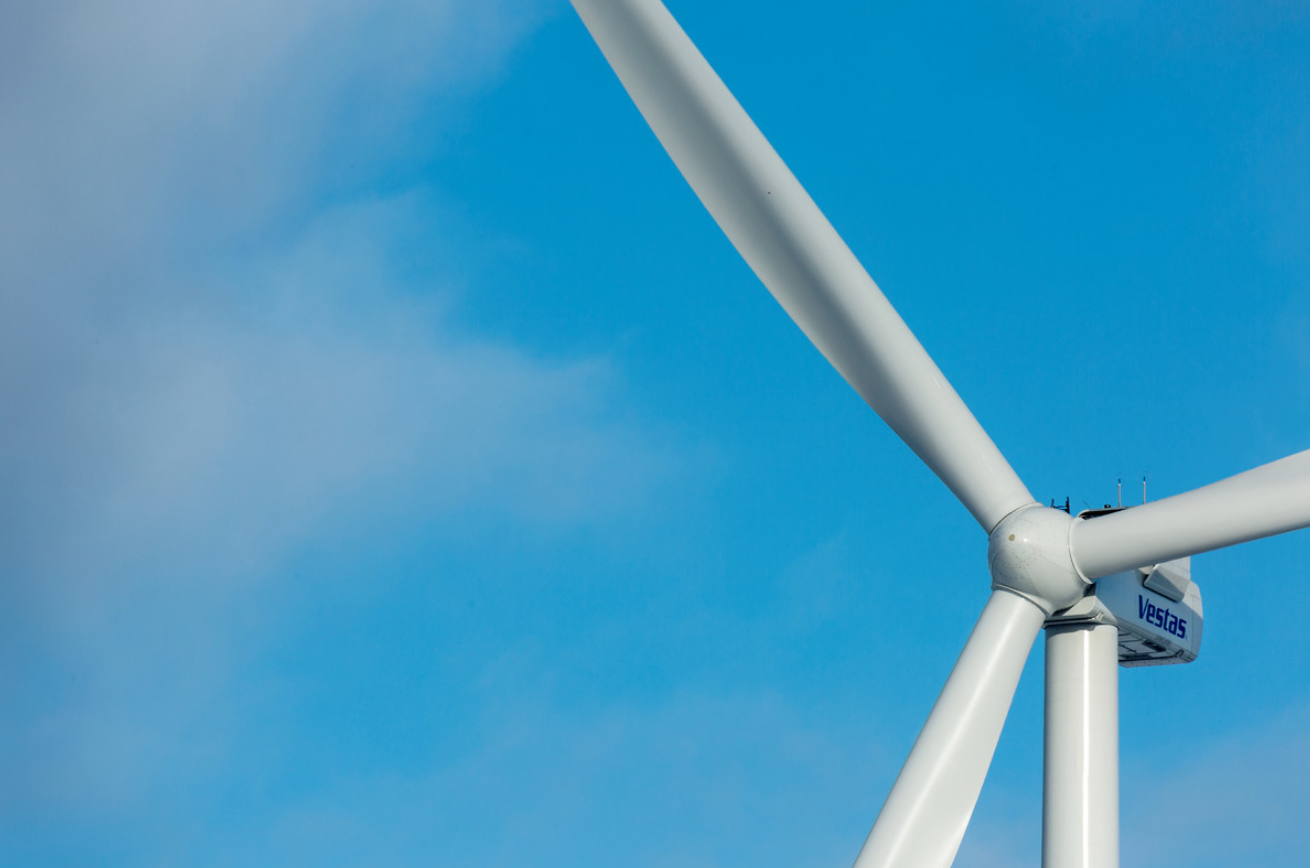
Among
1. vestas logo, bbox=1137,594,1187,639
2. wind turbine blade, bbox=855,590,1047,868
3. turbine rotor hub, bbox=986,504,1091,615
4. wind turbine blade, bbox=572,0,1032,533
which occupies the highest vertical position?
wind turbine blade, bbox=572,0,1032,533

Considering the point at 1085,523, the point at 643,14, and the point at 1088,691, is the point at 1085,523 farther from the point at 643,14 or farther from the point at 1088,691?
the point at 643,14

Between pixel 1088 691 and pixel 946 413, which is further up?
pixel 946 413

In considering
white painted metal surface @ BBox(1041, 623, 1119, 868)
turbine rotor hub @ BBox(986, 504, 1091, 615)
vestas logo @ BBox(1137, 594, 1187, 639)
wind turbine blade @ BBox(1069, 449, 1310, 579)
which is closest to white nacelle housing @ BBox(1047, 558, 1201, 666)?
vestas logo @ BBox(1137, 594, 1187, 639)

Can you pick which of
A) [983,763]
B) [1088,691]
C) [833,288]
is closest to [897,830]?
[983,763]

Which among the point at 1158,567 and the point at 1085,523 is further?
the point at 1158,567

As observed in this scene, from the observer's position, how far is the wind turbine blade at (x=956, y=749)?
62.7 feet

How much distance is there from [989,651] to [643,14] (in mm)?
9088

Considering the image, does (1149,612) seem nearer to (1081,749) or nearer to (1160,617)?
(1160,617)

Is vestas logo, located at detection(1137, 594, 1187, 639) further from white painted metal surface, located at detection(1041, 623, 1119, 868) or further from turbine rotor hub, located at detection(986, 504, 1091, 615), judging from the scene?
turbine rotor hub, located at detection(986, 504, 1091, 615)

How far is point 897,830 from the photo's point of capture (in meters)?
19.1

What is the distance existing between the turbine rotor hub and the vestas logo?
145 centimetres

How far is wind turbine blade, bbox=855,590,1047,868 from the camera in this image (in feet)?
62.7

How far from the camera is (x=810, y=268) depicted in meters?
21.6

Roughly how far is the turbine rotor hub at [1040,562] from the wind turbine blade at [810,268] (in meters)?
0.64
